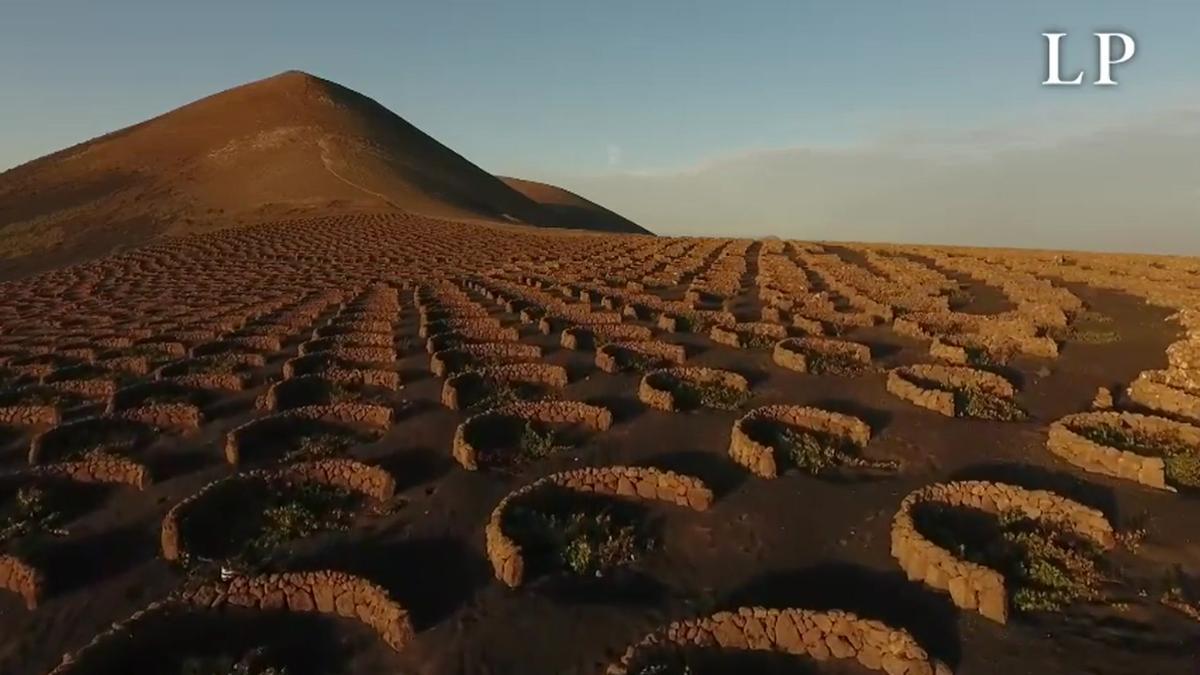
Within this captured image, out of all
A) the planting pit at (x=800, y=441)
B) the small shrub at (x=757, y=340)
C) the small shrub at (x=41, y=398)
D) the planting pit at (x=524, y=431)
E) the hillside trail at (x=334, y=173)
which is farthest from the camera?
the hillside trail at (x=334, y=173)

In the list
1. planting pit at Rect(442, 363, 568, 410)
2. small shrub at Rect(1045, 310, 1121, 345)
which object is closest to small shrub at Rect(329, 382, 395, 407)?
planting pit at Rect(442, 363, 568, 410)

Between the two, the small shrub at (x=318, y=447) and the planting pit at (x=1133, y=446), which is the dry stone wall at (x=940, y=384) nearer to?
the planting pit at (x=1133, y=446)

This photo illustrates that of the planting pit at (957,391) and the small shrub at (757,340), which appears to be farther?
the small shrub at (757,340)

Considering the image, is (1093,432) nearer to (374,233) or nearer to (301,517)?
(301,517)

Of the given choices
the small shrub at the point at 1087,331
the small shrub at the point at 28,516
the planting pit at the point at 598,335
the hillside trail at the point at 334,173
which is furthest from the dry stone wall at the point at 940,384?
the hillside trail at the point at 334,173

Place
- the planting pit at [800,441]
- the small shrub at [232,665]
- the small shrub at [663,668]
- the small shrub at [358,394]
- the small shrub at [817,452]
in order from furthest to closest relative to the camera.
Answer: the small shrub at [358,394], the small shrub at [817,452], the planting pit at [800,441], the small shrub at [232,665], the small shrub at [663,668]

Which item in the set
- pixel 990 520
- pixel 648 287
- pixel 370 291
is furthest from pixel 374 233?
pixel 990 520

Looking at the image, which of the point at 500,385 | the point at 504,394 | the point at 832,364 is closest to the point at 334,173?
the point at 500,385

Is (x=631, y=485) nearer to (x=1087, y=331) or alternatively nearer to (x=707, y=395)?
(x=707, y=395)
